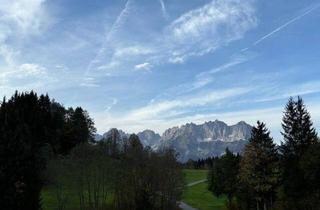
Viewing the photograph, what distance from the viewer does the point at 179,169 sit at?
60.1m

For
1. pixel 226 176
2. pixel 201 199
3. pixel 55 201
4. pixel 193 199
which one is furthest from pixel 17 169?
pixel 201 199

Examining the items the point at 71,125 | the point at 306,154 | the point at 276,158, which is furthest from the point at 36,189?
the point at 71,125

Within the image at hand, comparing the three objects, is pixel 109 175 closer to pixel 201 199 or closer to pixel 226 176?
pixel 226 176

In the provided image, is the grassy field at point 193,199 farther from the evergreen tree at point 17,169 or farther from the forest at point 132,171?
the evergreen tree at point 17,169

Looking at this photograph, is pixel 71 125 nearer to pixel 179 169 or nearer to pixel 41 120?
pixel 41 120

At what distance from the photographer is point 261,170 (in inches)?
2518

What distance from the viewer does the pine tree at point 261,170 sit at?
6333 centimetres

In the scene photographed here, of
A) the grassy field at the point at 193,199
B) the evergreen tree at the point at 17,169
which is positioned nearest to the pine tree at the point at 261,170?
the grassy field at the point at 193,199

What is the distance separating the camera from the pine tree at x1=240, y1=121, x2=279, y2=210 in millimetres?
63328

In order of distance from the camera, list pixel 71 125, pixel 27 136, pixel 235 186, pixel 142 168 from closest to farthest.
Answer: pixel 27 136
pixel 142 168
pixel 235 186
pixel 71 125

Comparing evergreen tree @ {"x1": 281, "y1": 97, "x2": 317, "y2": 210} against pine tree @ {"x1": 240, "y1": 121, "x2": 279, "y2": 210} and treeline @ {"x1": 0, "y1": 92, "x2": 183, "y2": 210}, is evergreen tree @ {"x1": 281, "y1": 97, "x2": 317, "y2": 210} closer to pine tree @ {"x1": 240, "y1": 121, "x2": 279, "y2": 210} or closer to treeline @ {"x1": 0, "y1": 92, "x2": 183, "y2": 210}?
pine tree @ {"x1": 240, "y1": 121, "x2": 279, "y2": 210}

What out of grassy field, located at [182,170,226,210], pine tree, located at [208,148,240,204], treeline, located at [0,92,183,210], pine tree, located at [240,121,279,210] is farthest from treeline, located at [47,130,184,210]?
pine tree, located at [208,148,240,204]

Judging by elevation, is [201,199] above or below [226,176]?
below

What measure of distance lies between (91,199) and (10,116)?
1794cm
